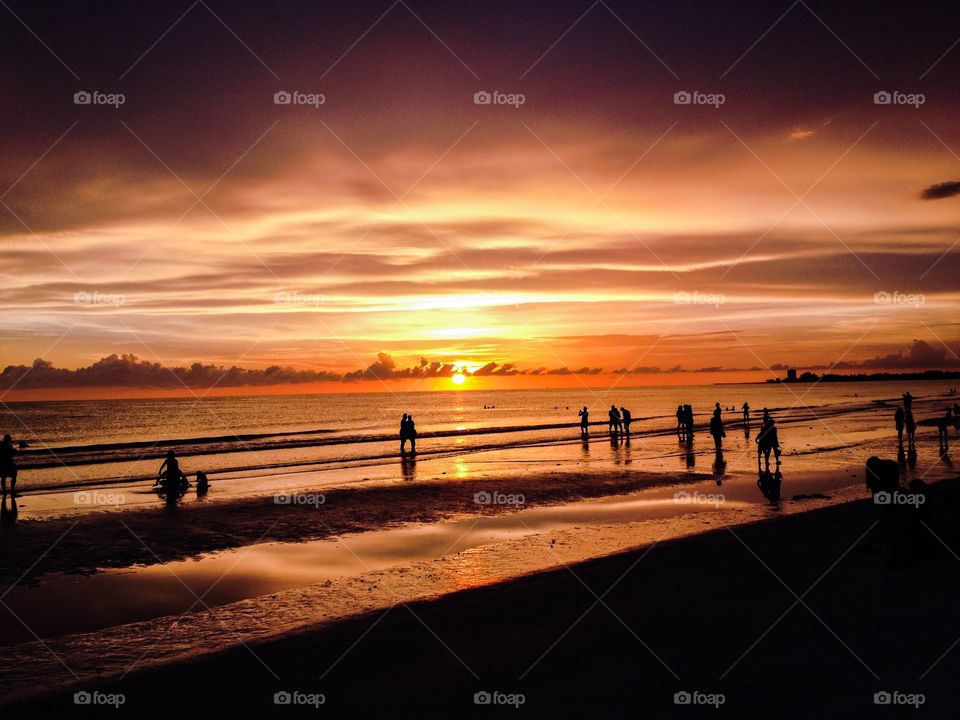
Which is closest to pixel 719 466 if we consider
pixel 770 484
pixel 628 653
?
pixel 770 484

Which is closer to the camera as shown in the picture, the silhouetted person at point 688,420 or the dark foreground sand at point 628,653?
the dark foreground sand at point 628,653

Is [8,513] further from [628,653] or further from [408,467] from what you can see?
[628,653]

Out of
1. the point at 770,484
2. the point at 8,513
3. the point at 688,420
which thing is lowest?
the point at 8,513

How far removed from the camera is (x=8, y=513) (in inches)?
928

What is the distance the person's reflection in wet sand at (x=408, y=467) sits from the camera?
31.5 m

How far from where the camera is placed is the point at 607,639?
917 centimetres

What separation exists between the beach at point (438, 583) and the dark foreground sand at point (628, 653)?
5 cm


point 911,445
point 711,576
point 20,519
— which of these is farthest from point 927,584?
point 911,445

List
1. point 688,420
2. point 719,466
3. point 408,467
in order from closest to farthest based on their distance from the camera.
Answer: point 719,466 → point 408,467 → point 688,420

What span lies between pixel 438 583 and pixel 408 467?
23.1m

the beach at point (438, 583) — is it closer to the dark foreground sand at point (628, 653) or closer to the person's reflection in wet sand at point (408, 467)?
the dark foreground sand at point (628, 653)

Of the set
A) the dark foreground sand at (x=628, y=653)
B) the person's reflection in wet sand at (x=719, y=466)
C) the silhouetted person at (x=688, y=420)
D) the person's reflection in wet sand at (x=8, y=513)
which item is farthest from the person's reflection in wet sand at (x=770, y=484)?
the person's reflection in wet sand at (x=8, y=513)

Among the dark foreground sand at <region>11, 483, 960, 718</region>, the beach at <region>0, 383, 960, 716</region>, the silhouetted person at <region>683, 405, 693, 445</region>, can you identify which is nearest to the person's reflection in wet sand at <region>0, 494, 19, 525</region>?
the beach at <region>0, 383, 960, 716</region>

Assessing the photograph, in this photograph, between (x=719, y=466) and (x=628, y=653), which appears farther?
(x=719, y=466)
